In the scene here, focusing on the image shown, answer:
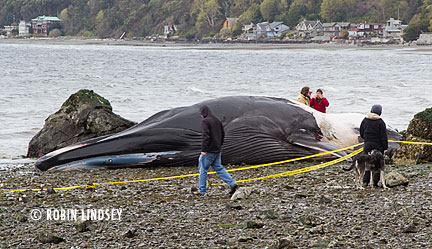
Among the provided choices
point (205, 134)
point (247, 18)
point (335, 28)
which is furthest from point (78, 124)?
point (247, 18)

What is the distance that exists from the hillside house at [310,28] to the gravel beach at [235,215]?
139150 millimetres

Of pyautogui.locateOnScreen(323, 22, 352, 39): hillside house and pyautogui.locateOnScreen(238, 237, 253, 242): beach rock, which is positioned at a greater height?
pyautogui.locateOnScreen(323, 22, 352, 39): hillside house

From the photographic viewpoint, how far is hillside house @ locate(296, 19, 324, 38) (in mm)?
146125

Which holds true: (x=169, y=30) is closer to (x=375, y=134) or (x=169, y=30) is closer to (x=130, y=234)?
(x=375, y=134)

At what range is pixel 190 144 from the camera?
1145cm

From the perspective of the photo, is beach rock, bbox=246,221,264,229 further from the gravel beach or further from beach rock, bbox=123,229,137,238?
beach rock, bbox=123,229,137,238

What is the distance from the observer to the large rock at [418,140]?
10.6m

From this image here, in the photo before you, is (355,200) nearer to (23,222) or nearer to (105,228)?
(105,228)

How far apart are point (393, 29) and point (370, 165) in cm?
13337

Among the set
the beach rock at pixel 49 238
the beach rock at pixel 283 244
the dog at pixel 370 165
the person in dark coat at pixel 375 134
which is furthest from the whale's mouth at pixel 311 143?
the beach rock at pixel 49 238

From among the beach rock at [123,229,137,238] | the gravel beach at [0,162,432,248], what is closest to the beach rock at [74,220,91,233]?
the gravel beach at [0,162,432,248]

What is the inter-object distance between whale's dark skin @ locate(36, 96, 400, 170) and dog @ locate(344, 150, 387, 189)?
2.80 metres

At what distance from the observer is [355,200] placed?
8.02 metres

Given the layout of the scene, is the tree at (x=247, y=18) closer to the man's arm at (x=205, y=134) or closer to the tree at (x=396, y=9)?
the tree at (x=396, y=9)
